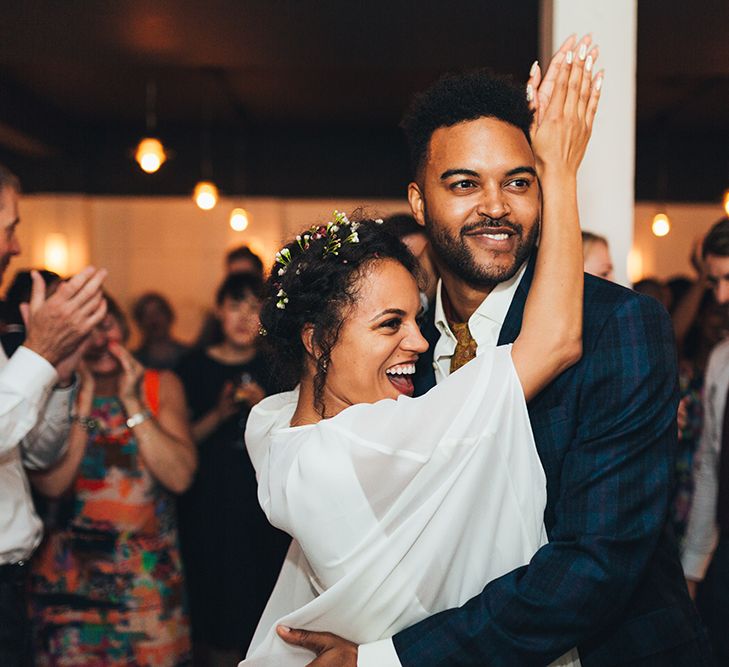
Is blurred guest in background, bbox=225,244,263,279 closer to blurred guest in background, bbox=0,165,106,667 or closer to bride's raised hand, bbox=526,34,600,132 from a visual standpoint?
blurred guest in background, bbox=0,165,106,667

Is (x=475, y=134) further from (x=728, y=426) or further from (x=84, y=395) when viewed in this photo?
(x=84, y=395)

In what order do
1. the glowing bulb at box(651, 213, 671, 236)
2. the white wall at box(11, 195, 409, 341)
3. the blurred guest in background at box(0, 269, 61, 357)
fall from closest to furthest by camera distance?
the blurred guest in background at box(0, 269, 61, 357) < the glowing bulb at box(651, 213, 671, 236) < the white wall at box(11, 195, 409, 341)

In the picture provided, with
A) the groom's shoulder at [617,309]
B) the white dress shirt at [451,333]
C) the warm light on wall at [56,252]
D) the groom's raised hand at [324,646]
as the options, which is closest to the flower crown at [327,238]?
the white dress shirt at [451,333]

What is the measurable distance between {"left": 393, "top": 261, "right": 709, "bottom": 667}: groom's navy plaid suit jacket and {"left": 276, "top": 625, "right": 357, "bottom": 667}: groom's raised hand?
0.11 metres

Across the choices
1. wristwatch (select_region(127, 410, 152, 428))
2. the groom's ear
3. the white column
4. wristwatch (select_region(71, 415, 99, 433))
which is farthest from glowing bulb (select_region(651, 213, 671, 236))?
the groom's ear

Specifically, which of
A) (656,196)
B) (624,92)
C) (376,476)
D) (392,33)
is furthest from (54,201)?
(376,476)

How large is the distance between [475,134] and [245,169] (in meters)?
7.47

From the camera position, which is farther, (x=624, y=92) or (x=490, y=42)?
(x=490, y=42)

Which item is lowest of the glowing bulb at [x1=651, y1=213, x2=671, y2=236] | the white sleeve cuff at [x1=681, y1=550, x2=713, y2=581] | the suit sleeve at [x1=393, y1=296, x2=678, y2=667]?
the white sleeve cuff at [x1=681, y1=550, x2=713, y2=581]

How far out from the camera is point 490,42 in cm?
521

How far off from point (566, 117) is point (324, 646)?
3.39 feet

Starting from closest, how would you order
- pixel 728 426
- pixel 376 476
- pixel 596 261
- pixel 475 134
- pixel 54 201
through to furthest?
pixel 376 476
pixel 475 134
pixel 596 261
pixel 728 426
pixel 54 201

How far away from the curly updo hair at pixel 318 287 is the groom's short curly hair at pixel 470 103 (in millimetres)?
214

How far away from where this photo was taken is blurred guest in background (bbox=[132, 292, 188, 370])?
21.1 feet
